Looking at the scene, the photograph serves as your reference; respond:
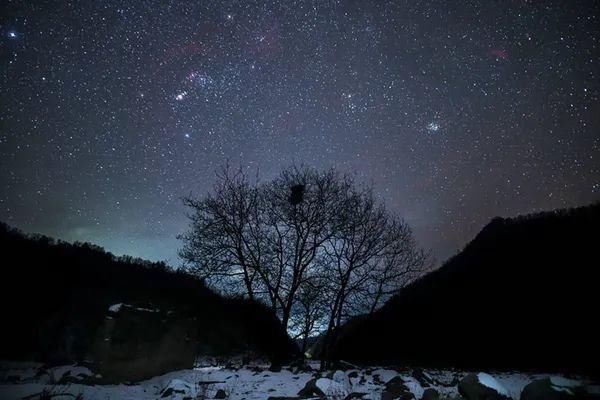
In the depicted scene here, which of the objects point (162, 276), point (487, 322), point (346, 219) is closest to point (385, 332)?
point (487, 322)

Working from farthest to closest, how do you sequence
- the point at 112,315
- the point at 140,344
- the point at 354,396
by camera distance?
the point at 140,344, the point at 112,315, the point at 354,396

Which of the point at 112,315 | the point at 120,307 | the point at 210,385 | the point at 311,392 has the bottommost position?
the point at 210,385

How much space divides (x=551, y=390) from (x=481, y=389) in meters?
1.04

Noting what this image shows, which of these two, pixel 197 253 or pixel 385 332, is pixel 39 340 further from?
pixel 385 332

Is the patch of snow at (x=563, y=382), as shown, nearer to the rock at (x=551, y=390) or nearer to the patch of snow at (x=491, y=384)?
the rock at (x=551, y=390)

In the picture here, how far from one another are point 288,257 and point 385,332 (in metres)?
7.23

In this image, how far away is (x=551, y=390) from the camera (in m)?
4.05

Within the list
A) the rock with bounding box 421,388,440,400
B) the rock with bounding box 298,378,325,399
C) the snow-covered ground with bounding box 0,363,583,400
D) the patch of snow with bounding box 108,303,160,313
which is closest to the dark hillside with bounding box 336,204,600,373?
the snow-covered ground with bounding box 0,363,583,400

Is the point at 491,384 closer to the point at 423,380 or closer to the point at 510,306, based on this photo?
the point at 423,380

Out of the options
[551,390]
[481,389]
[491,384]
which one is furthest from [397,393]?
[551,390]

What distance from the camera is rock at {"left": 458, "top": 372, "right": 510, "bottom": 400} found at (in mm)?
4699

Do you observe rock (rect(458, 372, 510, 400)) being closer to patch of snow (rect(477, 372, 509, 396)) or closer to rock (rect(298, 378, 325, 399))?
patch of snow (rect(477, 372, 509, 396))

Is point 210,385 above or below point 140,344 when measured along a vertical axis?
below

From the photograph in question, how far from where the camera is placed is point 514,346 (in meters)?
10.8
